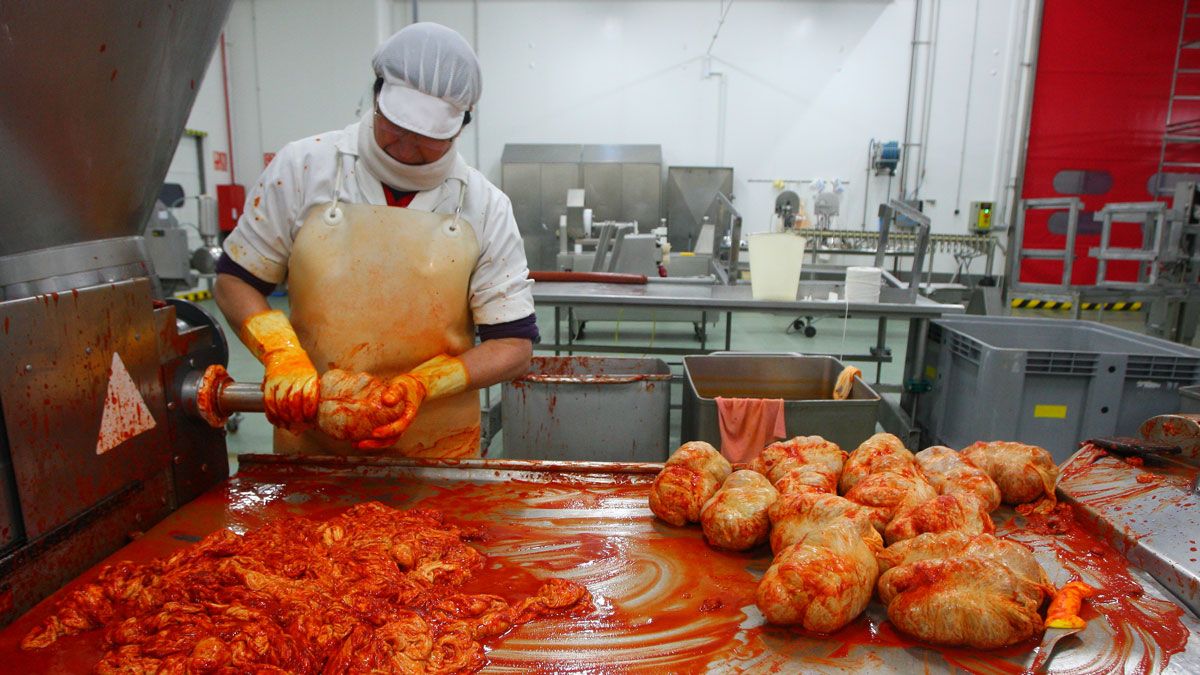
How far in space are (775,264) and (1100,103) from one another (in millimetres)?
7385

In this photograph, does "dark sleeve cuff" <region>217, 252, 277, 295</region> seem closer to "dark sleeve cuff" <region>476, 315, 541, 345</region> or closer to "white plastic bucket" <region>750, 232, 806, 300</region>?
"dark sleeve cuff" <region>476, 315, 541, 345</region>

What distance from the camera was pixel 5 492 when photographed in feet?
3.49

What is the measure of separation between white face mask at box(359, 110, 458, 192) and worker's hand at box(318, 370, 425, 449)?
23.9 inches

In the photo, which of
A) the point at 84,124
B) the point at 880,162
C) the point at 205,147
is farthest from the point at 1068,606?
the point at 205,147

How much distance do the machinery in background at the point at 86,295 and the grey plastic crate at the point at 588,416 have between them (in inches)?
63.2

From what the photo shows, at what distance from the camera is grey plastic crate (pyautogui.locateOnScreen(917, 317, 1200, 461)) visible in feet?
10.3

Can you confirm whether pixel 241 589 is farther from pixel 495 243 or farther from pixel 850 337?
pixel 850 337

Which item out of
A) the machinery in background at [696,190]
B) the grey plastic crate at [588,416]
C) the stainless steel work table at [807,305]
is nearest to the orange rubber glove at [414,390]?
the grey plastic crate at [588,416]

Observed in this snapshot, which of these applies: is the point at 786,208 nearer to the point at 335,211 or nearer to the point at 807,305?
the point at 807,305

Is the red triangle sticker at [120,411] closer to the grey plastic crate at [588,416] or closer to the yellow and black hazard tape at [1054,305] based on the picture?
the grey plastic crate at [588,416]

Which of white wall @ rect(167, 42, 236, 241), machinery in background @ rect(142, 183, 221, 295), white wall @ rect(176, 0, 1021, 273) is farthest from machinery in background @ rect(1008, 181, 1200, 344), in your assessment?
white wall @ rect(167, 42, 236, 241)

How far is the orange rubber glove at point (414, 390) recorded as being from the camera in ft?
5.16

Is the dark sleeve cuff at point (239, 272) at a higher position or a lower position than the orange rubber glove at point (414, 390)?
higher

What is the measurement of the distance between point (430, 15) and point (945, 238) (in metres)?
7.58
